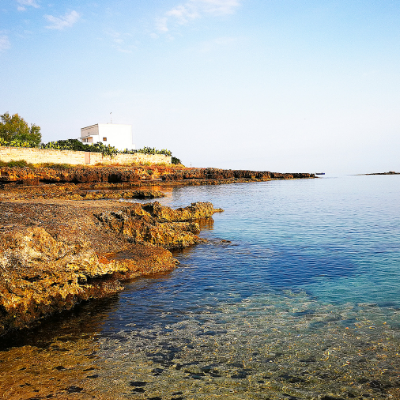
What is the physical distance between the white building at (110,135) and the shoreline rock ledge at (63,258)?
306 feet

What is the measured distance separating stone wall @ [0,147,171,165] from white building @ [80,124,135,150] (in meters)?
15.2

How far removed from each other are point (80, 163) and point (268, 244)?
67.1m

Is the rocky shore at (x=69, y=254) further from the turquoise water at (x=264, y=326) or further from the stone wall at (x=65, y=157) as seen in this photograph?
the stone wall at (x=65, y=157)

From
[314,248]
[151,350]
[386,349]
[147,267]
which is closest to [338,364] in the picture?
[386,349]

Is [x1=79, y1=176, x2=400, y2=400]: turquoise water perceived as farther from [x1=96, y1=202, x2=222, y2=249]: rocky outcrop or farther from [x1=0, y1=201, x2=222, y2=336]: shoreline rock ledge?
[x1=96, y1=202, x2=222, y2=249]: rocky outcrop

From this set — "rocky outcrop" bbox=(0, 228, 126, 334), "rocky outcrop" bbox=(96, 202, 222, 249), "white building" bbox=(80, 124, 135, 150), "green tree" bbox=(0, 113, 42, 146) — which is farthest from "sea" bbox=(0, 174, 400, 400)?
"white building" bbox=(80, 124, 135, 150)

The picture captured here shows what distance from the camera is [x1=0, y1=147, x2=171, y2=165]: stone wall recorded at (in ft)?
202

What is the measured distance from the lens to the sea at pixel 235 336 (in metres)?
5.14

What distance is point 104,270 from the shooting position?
927 centimetres

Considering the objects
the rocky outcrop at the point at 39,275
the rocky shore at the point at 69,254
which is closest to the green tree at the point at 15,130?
the rocky shore at the point at 69,254

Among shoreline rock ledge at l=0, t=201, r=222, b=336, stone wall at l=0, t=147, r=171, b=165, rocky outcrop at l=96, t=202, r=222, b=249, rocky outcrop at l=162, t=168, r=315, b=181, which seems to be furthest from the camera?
rocky outcrop at l=162, t=168, r=315, b=181

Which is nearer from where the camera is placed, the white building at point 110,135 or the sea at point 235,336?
the sea at point 235,336

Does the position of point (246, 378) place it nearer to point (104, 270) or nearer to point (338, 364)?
point (338, 364)

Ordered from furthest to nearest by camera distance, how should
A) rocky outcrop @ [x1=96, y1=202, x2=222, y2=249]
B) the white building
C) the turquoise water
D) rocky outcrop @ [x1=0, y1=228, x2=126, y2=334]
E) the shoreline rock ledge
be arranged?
the white building → rocky outcrop @ [x1=96, y1=202, x2=222, y2=249] → the shoreline rock ledge → rocky outcrop @ [x1=0, y1=228, x2=126, y2=334] → the turquoise water
